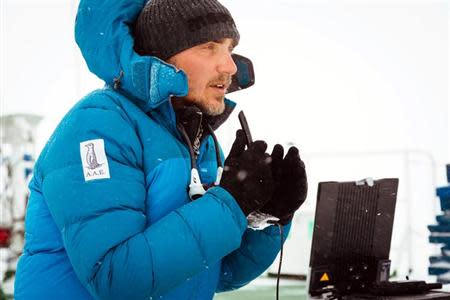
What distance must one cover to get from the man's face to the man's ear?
19cm

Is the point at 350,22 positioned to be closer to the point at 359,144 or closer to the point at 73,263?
the point at 359,144

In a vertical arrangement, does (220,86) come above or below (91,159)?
above

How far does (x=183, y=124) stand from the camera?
1.34m

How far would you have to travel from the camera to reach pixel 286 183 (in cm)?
127

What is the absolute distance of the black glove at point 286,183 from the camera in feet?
4.12

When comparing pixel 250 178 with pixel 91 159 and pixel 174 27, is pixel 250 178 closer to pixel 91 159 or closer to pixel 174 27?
pixel 91 159

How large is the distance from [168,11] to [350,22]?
27.3 feet

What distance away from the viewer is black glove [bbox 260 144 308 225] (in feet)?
4.12

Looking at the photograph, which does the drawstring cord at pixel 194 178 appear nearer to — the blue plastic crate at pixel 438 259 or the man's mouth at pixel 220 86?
the man's mouth at pixel 220 86

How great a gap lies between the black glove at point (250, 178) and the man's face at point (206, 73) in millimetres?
208

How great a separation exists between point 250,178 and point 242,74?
1.58 feet

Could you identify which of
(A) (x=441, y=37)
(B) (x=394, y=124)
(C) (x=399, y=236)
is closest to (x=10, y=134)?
(C) (x=399, y=236)

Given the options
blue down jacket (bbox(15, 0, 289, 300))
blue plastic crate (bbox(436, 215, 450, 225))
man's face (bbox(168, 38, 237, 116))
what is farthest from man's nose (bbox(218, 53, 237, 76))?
blue plastic crate (bbox(436, 215, 450, 225))

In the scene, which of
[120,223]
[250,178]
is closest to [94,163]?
[120,223]
